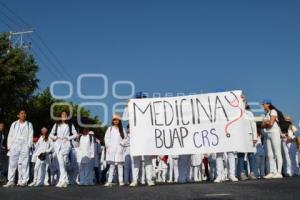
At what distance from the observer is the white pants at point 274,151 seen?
1470 centimetres

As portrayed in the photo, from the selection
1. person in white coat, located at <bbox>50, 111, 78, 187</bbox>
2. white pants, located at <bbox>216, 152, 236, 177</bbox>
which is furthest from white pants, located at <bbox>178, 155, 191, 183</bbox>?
person in white coat, located at <bbox>50, 111, 78, 187</bbox>

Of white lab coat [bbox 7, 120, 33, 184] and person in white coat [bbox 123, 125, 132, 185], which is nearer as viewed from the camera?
person in white coat [bbox 123, 125, 132, 185]

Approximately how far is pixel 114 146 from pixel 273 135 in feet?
13.6

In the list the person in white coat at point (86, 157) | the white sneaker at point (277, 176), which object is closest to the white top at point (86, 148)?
the person in white coat at point (86, 157)

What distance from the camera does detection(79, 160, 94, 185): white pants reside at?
18953 millimetres

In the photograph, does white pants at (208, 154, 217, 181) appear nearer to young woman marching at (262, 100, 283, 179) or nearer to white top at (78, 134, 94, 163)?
young woman marching at (262, 100, 283, 179)

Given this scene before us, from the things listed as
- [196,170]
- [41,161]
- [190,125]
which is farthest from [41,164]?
[190,125]

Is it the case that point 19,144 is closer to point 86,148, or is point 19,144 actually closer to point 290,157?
point 86,148

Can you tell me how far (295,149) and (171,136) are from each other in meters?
6.11

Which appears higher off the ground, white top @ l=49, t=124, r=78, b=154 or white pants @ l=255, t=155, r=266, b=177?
white top @ l=49, t=124, r=78, b=154

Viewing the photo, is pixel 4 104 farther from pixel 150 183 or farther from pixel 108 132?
pixel 150 183

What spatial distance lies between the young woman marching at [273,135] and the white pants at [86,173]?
6.65 m

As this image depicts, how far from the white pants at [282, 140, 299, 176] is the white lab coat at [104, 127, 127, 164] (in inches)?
201

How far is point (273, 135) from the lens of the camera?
1467cm
